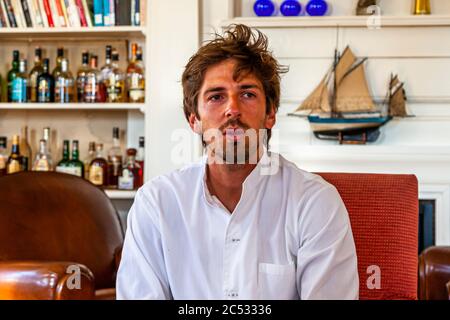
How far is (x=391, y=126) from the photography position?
2.58 metres

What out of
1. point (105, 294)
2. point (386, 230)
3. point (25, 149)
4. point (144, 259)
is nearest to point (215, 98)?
point (144, 259)

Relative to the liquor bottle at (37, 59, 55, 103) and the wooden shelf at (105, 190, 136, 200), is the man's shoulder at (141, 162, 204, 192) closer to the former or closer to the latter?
the wooden shelf at (105, 190, 136, 200)

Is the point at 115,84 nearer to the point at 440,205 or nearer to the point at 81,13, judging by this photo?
the point at 81,13

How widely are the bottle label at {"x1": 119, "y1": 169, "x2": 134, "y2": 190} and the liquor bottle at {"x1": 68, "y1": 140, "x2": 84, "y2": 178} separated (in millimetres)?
179

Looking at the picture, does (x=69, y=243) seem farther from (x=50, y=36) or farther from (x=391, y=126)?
(x=391, y=126)

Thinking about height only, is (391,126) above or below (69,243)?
above

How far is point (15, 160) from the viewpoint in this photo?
273 centimetres

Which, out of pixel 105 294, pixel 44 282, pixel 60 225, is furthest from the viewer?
pixel 60 225

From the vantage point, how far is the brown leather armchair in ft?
6.01

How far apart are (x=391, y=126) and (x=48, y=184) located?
1360 millimetres

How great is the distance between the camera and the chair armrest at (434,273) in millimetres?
1296

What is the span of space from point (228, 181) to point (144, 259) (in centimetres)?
21

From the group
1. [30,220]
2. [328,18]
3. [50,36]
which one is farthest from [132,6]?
[30,220]

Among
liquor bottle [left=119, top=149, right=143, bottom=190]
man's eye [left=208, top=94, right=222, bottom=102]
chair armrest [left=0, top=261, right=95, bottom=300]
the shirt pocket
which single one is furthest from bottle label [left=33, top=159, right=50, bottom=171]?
the shirt pocket
